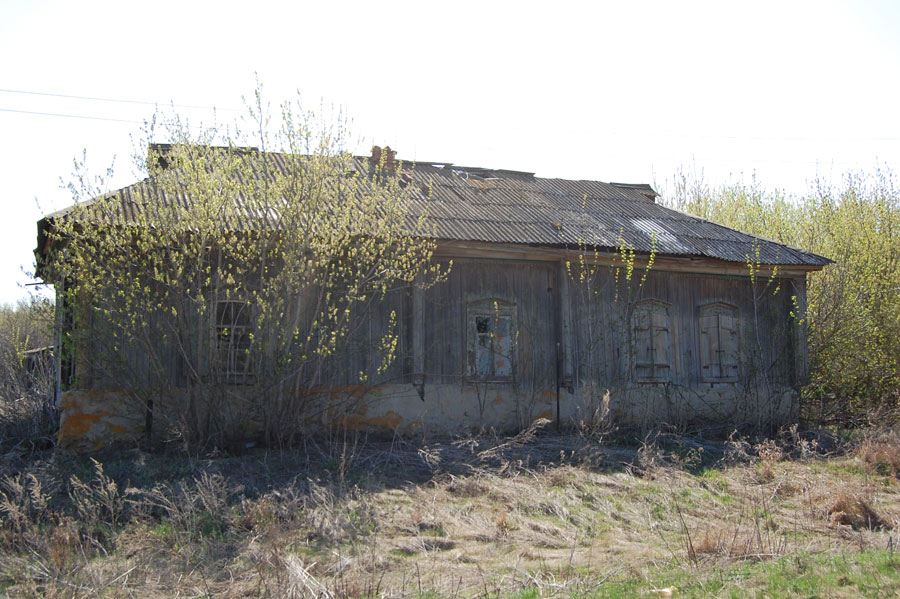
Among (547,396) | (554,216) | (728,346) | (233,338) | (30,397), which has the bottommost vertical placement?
(547,396)

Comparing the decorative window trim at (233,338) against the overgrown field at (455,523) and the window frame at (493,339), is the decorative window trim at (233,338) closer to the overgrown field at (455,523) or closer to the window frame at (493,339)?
the overgrown field at (455,523)

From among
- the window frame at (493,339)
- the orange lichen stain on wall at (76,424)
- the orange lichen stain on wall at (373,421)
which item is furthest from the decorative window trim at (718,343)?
the orange lichen stain on wall at (76,424)

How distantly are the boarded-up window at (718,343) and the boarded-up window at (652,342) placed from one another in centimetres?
76

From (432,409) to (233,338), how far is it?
3.16 meters

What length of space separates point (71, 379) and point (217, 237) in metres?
2.93

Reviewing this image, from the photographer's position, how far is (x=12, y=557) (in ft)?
20.3

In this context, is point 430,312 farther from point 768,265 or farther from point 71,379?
point 768,265

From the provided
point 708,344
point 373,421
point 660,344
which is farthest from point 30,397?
point 708,344

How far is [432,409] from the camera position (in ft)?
39.1

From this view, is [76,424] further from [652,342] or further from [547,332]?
[652,342]

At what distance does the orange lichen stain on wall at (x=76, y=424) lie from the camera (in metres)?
10.1

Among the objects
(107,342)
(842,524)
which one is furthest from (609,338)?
(107,342)

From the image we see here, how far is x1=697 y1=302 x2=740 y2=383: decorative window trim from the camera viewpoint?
46.2 feet

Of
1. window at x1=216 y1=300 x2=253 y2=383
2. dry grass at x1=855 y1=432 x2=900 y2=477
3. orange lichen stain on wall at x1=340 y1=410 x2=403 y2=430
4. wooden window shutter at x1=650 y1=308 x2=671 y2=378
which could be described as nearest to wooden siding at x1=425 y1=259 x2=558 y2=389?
orange lichen stain on wall at x1=340 y1=410 x2=403 y2=430
